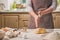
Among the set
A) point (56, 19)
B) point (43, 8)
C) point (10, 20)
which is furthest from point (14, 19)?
point (43, 8)

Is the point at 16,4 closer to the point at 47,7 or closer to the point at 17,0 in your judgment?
the point at 17,0

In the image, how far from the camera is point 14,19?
11.8 feet

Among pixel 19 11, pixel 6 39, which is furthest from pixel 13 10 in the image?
pixel 6 39

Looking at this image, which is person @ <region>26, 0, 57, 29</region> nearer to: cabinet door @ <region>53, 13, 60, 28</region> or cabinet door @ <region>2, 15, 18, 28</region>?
cabinet door @ <region>53, 13, 60, 28</region>

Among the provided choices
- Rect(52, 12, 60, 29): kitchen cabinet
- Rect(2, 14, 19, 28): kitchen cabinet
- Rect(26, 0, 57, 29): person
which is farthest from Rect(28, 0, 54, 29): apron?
Rect(2, 14, 19, 28): kitchen cabinet

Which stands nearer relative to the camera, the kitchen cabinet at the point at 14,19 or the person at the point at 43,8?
the person at the point at 43,8

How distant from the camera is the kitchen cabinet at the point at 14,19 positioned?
3.53m

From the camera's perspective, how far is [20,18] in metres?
3.56

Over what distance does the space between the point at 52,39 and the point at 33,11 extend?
2.35ft

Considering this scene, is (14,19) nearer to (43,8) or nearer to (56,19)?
(56,19)

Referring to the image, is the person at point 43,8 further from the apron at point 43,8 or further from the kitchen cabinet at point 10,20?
the kitchen cabinet at point 10,20

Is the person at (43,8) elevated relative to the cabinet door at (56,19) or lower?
elevated

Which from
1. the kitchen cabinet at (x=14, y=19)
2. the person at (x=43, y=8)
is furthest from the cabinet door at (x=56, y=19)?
the person at (x=43, y=8)

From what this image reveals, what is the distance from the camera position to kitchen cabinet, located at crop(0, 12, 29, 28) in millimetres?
3534
